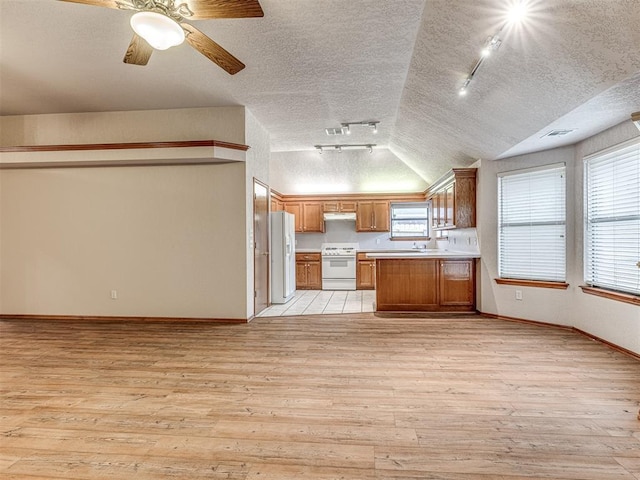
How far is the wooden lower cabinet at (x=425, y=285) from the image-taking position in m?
5.49

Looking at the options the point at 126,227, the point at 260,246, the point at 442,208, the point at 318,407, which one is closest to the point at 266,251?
the point at 260,246

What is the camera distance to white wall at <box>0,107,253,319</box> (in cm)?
482

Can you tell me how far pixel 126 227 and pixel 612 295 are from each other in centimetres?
603

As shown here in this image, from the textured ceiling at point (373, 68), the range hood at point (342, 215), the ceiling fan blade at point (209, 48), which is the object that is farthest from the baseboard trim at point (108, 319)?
the range hood at point (342, 215)

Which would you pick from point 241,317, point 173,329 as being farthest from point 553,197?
point 173,329

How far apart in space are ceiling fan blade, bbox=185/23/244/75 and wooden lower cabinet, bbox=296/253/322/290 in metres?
5.54

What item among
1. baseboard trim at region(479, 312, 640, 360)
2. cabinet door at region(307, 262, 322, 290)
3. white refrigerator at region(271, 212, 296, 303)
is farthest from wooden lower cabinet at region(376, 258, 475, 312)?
cabinet door at region(307, 262, 322, 290)

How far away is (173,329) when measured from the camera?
4531 millimetres

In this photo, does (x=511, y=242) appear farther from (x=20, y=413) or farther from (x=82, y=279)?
(x=82, y=279)

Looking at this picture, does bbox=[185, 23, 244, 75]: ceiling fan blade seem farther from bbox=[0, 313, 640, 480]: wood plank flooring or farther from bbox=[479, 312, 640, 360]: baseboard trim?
bbox=[479, 312, 640, 360]: baseboard trim

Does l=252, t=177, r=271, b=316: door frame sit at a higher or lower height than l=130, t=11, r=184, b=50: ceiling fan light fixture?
lower

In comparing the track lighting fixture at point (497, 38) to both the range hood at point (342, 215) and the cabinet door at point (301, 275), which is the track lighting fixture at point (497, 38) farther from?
the cabinet door at point (301, 275)

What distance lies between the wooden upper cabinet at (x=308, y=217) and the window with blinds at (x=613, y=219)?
5368 mm

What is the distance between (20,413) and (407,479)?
2.53m
